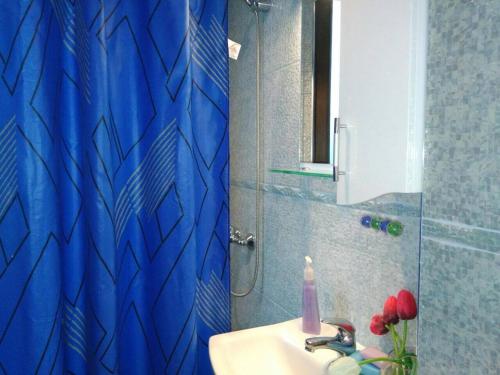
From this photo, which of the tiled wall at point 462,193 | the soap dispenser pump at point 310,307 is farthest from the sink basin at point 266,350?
the tiled wall at point 462,193

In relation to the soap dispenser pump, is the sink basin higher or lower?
lower

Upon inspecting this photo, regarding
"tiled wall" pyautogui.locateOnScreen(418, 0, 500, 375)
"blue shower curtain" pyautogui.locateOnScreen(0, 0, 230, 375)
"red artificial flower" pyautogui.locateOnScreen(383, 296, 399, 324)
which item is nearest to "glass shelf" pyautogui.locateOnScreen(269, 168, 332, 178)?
"blue shower curtain" pyautogui.locateOnScreen(0, 0, 230, 375)

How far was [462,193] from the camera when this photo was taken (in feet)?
1.45

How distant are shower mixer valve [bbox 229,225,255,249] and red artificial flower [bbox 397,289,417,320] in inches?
36.8

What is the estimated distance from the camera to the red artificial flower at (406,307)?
2.66ft

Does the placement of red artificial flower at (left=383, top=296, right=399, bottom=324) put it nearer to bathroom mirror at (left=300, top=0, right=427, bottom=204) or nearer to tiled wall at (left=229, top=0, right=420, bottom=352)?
tiled wall at (left=229, top=0, right=420, bottom=352)

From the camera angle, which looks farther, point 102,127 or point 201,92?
point 201,92

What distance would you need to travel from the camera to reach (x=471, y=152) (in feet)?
1.41

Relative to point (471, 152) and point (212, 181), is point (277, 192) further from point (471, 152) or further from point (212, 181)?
point (471, 152)

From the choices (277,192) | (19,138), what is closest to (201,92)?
(277,192)

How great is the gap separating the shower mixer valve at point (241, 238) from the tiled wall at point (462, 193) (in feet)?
4.03

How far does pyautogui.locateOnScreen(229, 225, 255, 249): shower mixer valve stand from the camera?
172 centimetres

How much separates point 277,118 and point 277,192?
28 cm

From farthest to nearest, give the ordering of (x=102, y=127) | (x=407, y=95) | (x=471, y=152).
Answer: (x=102, y=127) → (x=407, y=95) → (x=471, y=152)
